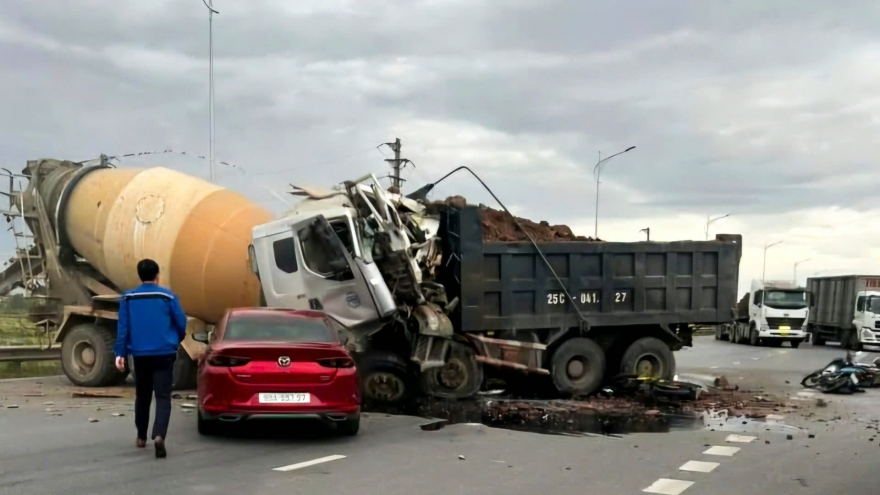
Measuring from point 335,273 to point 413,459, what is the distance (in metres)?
4.24

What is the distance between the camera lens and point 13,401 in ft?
40.9

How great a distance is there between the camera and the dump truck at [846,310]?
101ft

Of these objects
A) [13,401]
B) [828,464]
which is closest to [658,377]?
[828,464]

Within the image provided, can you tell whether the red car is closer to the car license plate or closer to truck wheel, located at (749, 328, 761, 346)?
the car license plate

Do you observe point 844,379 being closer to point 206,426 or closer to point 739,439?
point 739,439

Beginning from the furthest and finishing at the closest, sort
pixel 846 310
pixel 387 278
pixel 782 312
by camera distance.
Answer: pixel 846 310 < pixel 782 312 < pixel 387 278

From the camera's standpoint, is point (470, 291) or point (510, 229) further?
point (510, 229)

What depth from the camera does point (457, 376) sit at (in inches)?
504

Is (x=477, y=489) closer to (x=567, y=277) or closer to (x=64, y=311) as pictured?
(x=567, y=277)

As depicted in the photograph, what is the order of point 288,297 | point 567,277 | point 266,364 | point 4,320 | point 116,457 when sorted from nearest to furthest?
1. point 116,457
2. point 266,364
3. point 288,297
4. point 567,277
5. point 4,320

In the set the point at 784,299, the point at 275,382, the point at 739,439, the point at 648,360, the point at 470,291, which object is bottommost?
the point at 739,439

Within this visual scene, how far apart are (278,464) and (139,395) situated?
1.55 meters

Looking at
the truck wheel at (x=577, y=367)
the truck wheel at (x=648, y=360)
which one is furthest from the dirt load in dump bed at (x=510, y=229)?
the truck wheel at (x=648, y=360)

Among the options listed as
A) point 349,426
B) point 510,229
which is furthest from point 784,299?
point 349,426
